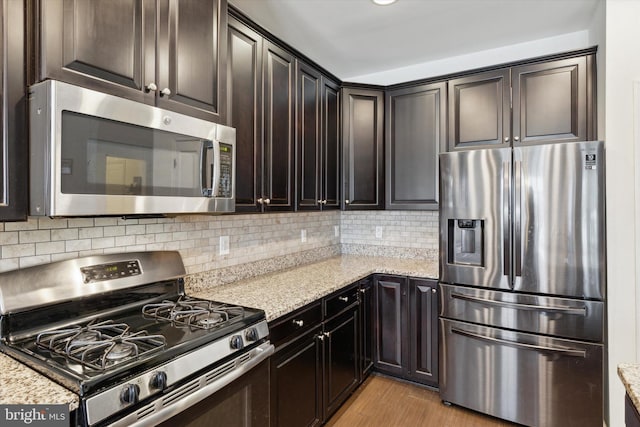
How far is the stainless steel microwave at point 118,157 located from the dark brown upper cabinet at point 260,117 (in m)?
0.27

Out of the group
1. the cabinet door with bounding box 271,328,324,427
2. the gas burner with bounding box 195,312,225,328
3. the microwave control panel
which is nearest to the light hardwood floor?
the cabinet door with bounding box 271,328,324,427

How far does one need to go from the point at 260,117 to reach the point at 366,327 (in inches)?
67.7

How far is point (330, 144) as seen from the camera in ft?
9.36

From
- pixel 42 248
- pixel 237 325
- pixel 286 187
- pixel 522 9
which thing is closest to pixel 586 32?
pixel 522 9

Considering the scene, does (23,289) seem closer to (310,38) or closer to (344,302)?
(344,302)

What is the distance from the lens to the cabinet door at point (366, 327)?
2.62 meters

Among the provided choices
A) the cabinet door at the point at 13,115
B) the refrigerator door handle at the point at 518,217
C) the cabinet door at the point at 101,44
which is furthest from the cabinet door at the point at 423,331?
the cabinet door at the point at 13,115

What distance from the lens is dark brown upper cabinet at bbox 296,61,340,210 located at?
245 centimetres

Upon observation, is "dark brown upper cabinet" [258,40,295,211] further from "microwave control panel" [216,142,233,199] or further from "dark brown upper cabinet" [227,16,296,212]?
"microwave control panel" [216,142,233,199]

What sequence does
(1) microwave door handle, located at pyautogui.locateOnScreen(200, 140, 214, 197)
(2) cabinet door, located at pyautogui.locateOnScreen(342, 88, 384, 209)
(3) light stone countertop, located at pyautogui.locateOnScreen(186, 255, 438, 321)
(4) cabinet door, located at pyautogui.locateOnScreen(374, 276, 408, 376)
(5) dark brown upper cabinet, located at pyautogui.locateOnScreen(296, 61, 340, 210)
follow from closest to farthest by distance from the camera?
(1) microwave door handle, located at pyautogui.locateOnScreen(200, 140, 214, 197), (3) light stone countertop, located at pyautogui.locateOnScreen(186, 255, 438, 321), (5) dark brown upper cabinet, located at pyautogui.locateOnScreen(296, 61, 340, 210), (4) cabinet door, located at pyautogui.locateOnScreen(374, 276, 408, 376), (2) cabinet door, located at pyautogui.locateOnScreen(342, 88, 384, 209)

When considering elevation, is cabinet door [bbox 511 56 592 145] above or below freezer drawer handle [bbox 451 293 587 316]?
above

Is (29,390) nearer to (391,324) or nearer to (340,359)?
(340,359)

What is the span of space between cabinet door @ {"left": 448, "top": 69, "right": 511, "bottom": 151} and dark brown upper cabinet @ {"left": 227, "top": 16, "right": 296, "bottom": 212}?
4.30 feet

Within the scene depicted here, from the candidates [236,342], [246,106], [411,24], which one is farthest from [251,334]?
[411,24]
